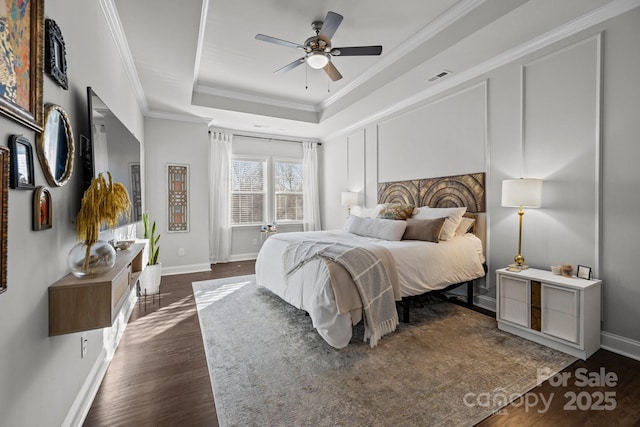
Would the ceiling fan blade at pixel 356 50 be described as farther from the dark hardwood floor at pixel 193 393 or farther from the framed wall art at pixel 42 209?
the dark hardwood floor at pixel 193 393

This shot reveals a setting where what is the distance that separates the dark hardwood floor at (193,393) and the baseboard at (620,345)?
0.21ft

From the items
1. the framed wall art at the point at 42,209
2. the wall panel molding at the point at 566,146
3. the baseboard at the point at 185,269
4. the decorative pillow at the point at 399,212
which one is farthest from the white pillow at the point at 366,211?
the framed wall art at the point at 42,209

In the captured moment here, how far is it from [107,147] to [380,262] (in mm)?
2370

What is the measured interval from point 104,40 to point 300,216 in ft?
16.2

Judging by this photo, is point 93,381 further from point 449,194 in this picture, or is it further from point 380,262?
point 449,194

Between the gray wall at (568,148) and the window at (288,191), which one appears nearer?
the gray wall at (568,148)

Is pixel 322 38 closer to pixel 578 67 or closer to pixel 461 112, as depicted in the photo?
pixel 461 112

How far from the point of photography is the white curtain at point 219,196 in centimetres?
586

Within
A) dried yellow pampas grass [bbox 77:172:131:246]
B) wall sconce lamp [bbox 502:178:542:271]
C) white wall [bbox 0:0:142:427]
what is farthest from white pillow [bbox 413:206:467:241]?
white wall [bbox 0:0:142:427]

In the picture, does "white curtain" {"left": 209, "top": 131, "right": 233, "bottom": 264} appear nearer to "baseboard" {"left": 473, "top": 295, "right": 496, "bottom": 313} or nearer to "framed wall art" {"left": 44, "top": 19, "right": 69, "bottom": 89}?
"framed wall art" {"left": 44, "top": 19, "right": 69, "bottom": 89}

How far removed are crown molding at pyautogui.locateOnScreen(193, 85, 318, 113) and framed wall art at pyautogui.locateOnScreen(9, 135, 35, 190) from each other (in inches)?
148

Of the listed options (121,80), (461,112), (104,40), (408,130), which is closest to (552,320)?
(461,112)

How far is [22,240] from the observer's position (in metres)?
1.17

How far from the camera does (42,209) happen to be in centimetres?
130
